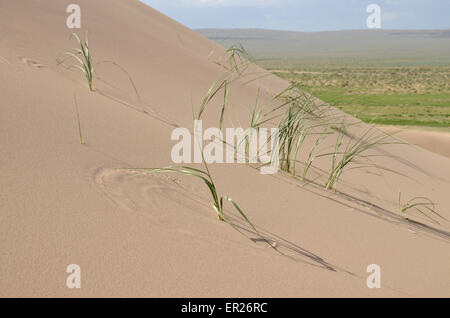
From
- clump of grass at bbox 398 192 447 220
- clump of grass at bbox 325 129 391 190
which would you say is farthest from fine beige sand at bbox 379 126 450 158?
clump of grass at bbox 398 192 447 220

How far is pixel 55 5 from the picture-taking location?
488 cm

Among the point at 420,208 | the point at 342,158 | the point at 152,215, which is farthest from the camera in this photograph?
the point at 342,158

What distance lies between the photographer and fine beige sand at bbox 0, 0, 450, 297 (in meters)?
1.45

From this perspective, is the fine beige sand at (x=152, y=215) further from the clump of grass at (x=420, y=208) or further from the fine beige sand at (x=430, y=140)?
the fine beige sand at (x=430, y=140)

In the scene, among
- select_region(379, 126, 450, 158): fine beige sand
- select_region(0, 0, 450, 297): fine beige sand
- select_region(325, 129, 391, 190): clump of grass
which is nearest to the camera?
select_region(0, 0, 450, 297): fine beige sand

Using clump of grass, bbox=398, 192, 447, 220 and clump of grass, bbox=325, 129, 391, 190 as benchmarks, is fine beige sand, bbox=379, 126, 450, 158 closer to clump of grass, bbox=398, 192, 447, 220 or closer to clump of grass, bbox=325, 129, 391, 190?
clump of grass, bbox=325, 129, 391, 190

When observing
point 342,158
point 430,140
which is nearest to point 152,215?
point 342,158

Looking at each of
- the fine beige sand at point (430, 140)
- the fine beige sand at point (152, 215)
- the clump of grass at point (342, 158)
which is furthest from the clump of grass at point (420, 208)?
the fine beige sand at point (430, 140)

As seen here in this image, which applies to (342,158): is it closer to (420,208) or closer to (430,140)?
(420,208)

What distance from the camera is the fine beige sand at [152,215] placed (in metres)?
1.45

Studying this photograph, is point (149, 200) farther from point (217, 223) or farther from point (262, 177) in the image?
point (262, 177)

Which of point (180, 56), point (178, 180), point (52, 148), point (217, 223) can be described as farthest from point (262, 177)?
point (180, 56)

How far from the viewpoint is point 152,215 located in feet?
6.00
